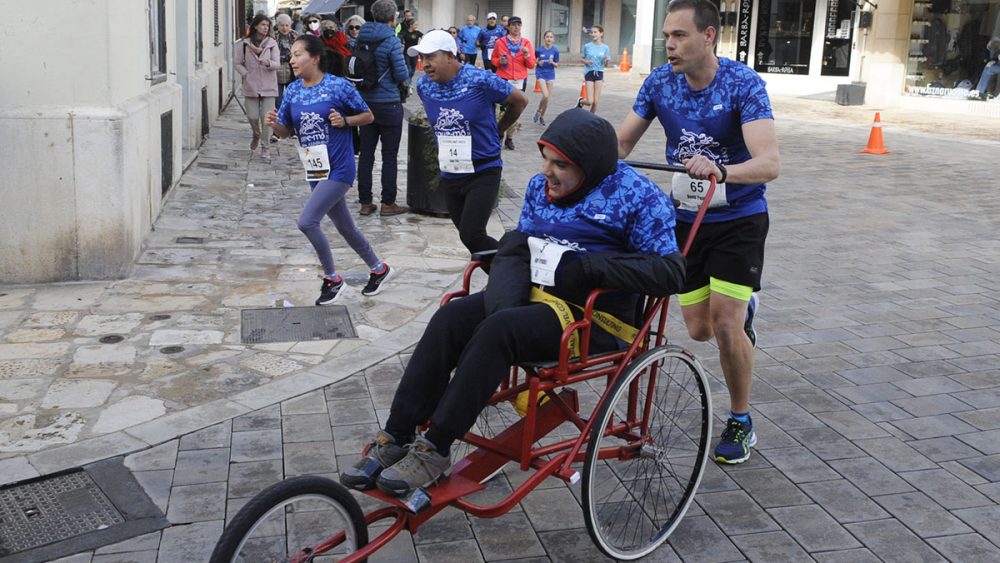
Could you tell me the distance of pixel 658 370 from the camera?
3.74 metres

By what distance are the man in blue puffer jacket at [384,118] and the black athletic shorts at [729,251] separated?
5.57m

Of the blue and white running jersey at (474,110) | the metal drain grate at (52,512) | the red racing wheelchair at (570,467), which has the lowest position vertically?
the metal drain grate at (52,512)

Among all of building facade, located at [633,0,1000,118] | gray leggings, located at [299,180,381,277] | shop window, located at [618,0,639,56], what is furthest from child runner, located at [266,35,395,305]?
shop window, located at [618,0,639,56]

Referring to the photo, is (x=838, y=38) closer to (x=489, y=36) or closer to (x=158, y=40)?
(x=489, y=36)

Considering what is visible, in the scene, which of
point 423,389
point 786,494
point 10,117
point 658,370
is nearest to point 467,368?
point 423,389

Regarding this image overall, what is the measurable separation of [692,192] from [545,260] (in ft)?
3.22

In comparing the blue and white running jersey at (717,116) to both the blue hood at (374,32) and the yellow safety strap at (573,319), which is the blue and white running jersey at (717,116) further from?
the blue hood at (374,32)

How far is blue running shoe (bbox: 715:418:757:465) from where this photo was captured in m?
4.38

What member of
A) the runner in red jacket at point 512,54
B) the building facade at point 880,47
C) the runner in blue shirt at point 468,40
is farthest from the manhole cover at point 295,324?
the runner in blue shirt at point 468,40

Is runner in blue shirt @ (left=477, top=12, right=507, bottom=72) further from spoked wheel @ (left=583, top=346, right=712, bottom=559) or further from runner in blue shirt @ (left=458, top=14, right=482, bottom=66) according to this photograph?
spoked wheel @ (left=583, top=346, right=712, bottom=559)

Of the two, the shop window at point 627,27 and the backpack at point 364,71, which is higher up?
the shop window at point 627,27

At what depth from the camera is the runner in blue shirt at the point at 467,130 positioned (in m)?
6.56

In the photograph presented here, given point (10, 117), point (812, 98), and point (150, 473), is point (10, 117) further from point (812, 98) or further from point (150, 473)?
point (812, 98)

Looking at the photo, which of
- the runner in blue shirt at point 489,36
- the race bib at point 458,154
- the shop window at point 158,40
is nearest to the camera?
the race bib at point 458,154
